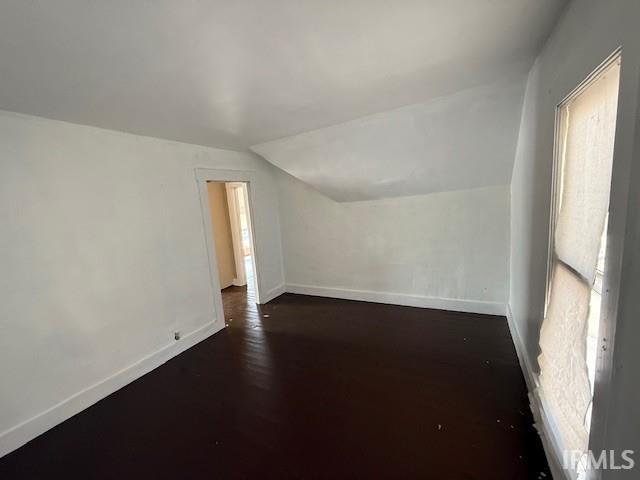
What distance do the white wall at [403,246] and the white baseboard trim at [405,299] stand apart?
0.01 metres

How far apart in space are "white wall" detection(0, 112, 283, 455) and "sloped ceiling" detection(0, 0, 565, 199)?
0.27 metres

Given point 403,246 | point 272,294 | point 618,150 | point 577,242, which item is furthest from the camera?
point 272,294

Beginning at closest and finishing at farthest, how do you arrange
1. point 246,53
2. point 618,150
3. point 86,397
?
point 618,150 < point 246,53 < point 86,397

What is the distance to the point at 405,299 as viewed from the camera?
3.68 metres

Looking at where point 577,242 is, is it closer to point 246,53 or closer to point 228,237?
point 246,53

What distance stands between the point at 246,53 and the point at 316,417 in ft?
7.42

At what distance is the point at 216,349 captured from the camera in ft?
9.35

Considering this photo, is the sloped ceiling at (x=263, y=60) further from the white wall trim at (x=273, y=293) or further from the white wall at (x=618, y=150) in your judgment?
the white wall trim at (x=273, y=293)

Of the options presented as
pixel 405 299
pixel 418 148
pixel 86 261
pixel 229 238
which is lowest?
pixel 405 299

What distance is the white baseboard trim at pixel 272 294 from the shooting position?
4078 mm

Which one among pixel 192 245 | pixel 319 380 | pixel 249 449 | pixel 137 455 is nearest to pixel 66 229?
pixel 192 245

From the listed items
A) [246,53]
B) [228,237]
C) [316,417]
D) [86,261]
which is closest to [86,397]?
[86,261]

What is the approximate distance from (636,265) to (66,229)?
3.07 meters

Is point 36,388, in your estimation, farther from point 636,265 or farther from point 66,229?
point 636,265
